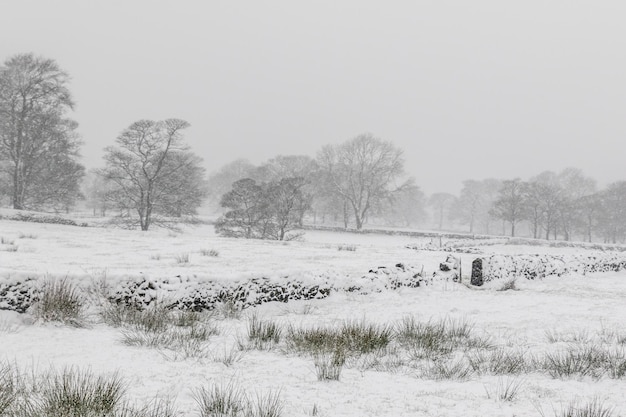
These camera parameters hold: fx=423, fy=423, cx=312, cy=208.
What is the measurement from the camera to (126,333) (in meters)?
5.19

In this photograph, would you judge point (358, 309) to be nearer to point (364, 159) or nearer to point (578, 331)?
point (578, 331)

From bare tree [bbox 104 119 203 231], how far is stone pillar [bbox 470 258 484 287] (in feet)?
69.1

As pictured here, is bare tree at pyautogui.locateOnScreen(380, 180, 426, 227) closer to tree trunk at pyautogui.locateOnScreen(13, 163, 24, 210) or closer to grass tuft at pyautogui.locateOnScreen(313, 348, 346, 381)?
tree trunk at pyautogui.locateOnScreen(13, 163, 24, 210)

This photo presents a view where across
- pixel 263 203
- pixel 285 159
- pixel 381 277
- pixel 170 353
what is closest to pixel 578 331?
pixel 381 277

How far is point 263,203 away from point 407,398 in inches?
1041

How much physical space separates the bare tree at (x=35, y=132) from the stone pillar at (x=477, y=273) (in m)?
25.0

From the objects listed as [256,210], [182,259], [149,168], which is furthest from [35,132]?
[182,259]

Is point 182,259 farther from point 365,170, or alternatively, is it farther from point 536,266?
point 365,170

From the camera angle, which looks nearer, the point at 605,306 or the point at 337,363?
the point at 337,363

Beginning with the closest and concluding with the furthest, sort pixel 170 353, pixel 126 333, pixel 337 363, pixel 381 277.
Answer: pixel 337 363 < pixel 170 353 < pixel 126 333 < pixel 381 277

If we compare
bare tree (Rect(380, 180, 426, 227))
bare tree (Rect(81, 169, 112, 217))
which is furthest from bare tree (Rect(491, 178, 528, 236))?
bare tree (Rect(81, 169, 112, 217))

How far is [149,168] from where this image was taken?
97.0ft

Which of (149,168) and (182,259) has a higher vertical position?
(149,168)

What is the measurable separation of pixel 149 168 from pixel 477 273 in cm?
2442
